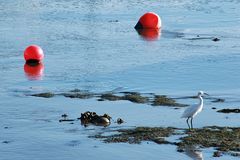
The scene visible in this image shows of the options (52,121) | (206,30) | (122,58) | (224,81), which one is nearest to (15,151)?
(52,121)

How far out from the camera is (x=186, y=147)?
20797 mm

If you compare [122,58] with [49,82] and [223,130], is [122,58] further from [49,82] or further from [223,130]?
[223,130]

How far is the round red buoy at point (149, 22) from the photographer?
142 feet

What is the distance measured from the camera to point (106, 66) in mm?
33094

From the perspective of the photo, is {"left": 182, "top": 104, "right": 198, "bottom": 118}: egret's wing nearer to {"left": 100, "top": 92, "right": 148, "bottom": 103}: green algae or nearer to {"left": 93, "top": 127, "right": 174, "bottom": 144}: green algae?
{"left": 93, "top": 127, "right": 174, "bottom": 144}: green algae

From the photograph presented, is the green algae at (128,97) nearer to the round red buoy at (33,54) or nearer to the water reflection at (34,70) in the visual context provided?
the water reflection at (34,70)

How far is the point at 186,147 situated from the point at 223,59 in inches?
574

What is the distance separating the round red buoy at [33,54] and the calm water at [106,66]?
34 centimetres

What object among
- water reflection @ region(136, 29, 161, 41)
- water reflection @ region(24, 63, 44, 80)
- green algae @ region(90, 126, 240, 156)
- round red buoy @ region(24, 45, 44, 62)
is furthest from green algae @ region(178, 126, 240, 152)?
water reflection @ region(136, 29, 161, 41)

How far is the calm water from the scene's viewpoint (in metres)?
21.8

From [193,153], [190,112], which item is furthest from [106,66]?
[193,153]

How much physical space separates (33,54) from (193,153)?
1467cm

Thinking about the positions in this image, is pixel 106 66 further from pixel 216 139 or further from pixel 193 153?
pixel 193 153

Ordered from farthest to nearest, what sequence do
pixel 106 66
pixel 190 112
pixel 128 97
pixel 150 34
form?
pixel 150 34, pixel 106 66, pixel 128 97, pixel 190 112
